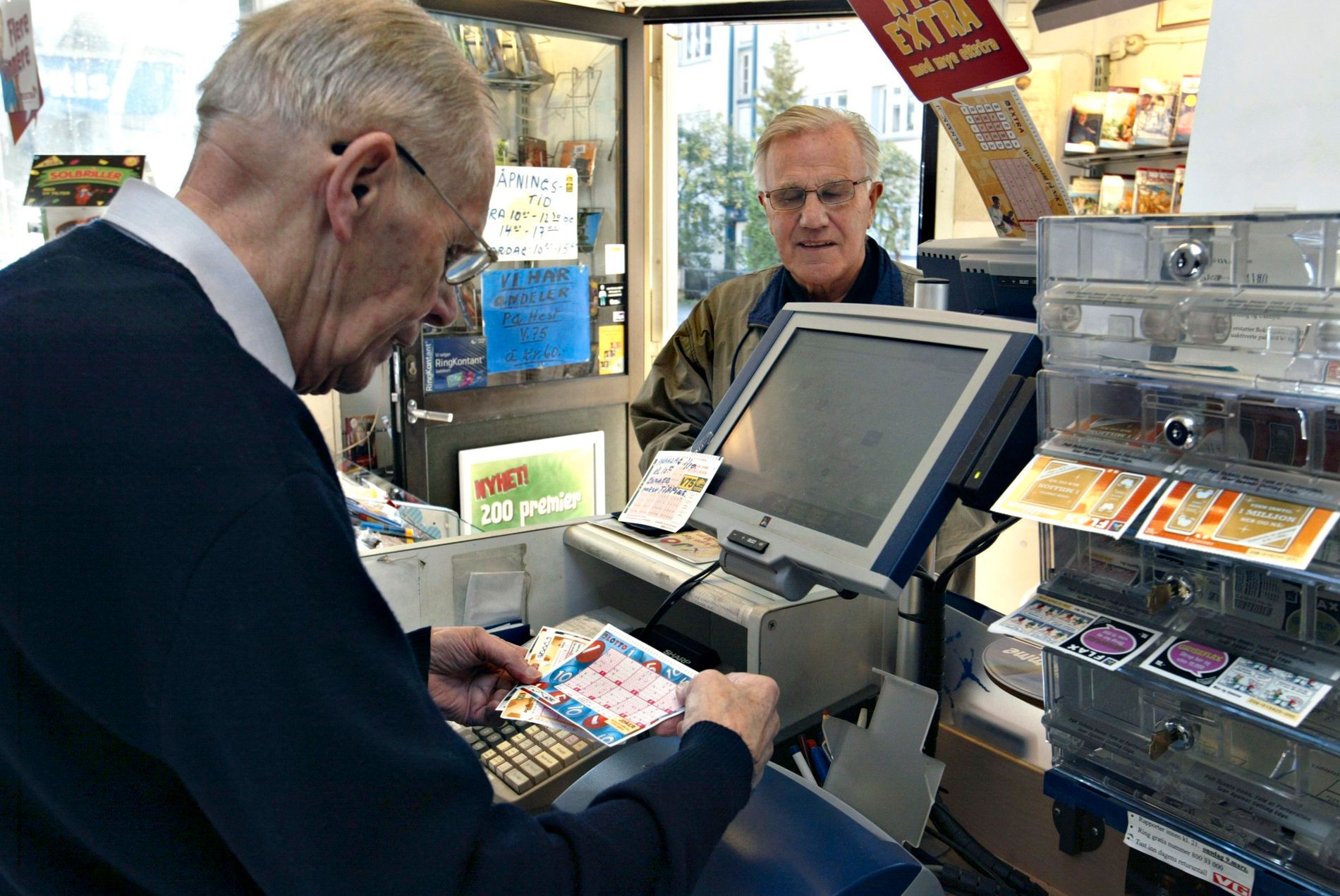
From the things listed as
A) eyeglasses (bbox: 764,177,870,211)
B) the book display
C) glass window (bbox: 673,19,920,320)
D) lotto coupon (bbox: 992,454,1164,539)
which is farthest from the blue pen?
glass window (bbox: 673,19,920,320)

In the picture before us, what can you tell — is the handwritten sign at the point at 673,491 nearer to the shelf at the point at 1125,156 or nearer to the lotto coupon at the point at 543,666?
the lotto coupon at the point at 543,666

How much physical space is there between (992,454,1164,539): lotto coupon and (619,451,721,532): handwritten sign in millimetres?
408

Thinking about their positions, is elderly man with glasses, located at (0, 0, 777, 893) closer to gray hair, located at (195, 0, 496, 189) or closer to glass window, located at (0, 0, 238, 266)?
gray hair, located at (195, 0, 496, 189)

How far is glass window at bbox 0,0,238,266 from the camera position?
3.32 m

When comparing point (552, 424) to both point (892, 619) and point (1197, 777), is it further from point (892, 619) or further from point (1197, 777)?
point (1197, 777)

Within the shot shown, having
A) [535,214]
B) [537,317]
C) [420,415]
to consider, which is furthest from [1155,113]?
[420,415]

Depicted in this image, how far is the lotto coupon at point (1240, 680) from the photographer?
682 mm

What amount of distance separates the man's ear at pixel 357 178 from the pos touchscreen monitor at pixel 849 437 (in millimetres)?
512

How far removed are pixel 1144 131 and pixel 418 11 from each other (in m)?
3.15

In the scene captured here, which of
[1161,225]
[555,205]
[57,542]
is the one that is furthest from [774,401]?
[555,205]

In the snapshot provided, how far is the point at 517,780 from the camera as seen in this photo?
1.09 meters

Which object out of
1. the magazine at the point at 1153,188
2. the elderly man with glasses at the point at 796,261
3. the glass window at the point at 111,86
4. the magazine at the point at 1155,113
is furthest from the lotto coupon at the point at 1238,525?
the glass window at the point at 111,86

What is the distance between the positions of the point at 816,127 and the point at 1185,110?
5.92 ft

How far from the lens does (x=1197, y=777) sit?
2.69 feet
